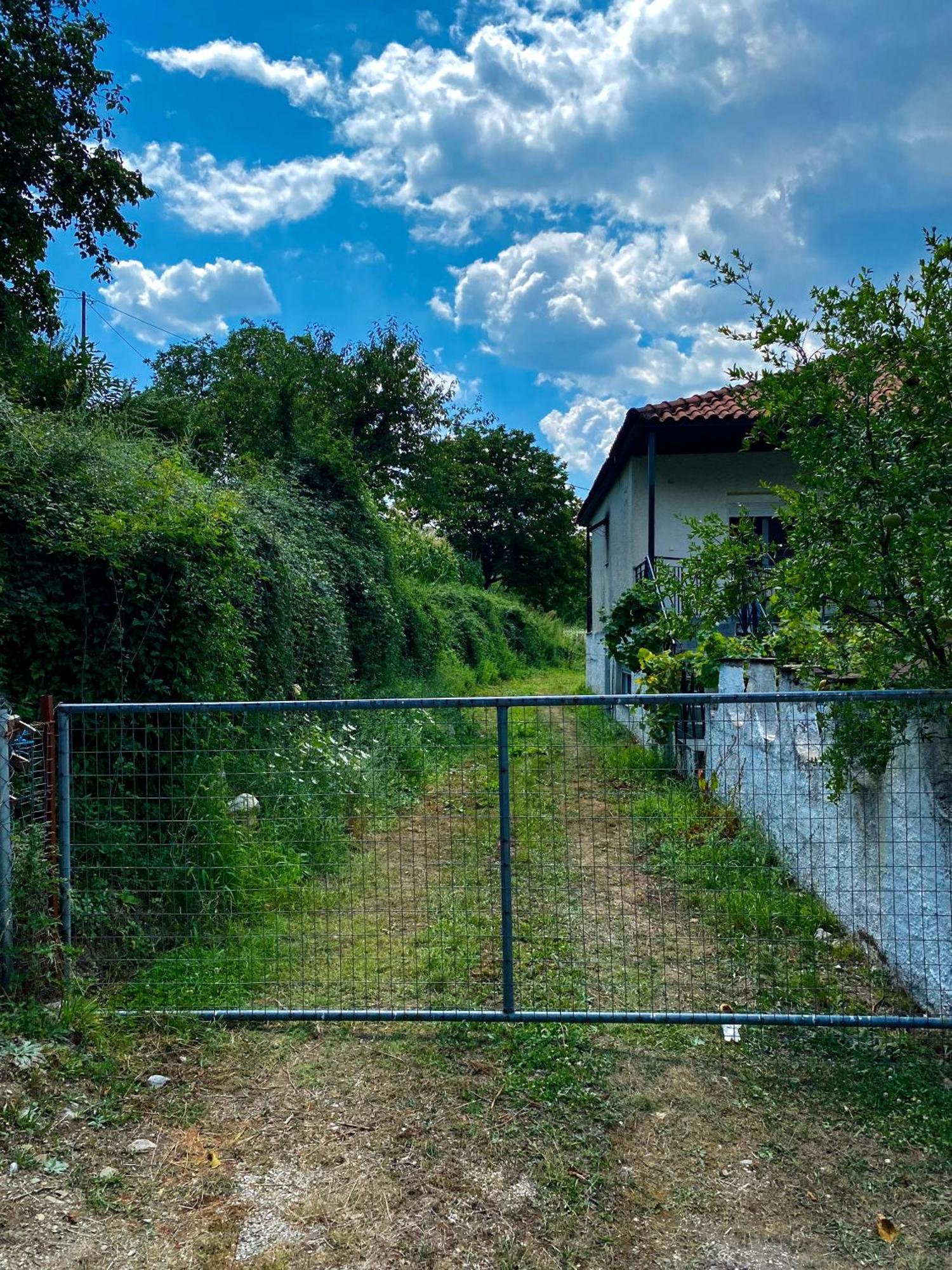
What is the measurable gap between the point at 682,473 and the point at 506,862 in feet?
29.9

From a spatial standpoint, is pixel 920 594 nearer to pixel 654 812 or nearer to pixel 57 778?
pixel 654 812

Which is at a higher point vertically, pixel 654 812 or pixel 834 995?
pixel 654 812

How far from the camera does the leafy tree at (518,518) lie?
149 ft

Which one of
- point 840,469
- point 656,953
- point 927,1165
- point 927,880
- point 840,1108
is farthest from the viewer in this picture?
point 656,953

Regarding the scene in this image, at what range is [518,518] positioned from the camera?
45.8 metres

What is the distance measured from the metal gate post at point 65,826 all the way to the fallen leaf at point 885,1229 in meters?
3.20

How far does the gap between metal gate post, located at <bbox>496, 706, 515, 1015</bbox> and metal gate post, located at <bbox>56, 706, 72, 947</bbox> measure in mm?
1898

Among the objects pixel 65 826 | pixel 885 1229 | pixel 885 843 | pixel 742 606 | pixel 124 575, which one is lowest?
pixel 885 1229

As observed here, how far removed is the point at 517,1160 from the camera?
2625mm

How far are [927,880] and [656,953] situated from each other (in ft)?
4.46

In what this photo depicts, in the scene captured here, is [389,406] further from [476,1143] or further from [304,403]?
[476,1143]

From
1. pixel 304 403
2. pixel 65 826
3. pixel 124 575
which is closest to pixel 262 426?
pixel 304 403

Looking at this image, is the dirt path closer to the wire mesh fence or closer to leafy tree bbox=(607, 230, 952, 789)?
Answer: the wire mesh fence

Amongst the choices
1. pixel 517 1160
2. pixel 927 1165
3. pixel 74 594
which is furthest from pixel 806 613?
pixel 74 594
